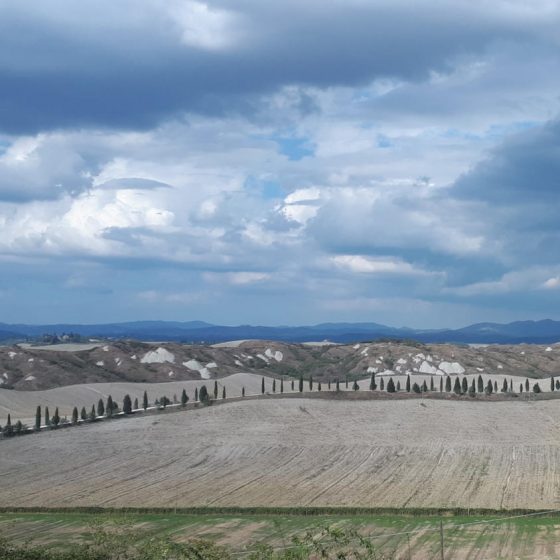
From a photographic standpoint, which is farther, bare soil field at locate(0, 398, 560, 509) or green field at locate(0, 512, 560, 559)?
bare soil field at locate(0, 398, 560, 509)

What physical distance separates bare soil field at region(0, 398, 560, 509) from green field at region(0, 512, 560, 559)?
12.2 ft

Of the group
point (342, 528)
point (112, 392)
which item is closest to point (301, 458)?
point (342, 528)

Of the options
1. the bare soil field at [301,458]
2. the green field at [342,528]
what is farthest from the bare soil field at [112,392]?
the green field at [342,528]

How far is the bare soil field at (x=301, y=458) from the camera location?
211 feet

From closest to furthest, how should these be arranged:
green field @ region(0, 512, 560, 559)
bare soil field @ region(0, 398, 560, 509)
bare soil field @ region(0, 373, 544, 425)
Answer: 1. green field @ region(0, 512, 560, 559)
2. bare soil field @ region(0, 398, 560, 509)
3. bare soil field @ region(0, 373, 544, 425)

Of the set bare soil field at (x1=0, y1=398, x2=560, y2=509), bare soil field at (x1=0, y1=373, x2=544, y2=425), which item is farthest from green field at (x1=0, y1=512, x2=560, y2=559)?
bare soil field at (x1=0, y1=373, x2=544, y2=425)

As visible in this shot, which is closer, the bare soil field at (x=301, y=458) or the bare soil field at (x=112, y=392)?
the bare soil field at (x=301, y=458)

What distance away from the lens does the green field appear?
4766 centimetres

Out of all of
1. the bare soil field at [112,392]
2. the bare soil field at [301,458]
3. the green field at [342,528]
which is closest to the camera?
the green field at [342,528]

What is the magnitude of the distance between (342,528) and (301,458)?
26.6m

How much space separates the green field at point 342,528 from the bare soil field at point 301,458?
3.71 metres

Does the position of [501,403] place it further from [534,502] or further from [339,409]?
[534,502]

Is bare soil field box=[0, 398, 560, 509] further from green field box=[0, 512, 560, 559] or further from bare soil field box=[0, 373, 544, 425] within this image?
bare soil field box=[0, 373, 544, 425]

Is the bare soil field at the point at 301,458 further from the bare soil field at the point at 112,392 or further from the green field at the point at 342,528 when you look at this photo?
the bare soil field at the point at 112,392
